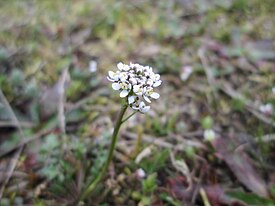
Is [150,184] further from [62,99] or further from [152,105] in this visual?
[62,99]

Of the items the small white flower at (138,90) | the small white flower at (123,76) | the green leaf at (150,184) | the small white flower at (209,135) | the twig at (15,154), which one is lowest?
the small white flower at (209,135)

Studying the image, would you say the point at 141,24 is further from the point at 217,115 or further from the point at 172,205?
the point at 172,205

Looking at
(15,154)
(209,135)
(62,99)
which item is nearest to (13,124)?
(15,154)

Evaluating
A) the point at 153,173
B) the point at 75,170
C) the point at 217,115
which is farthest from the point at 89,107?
the point at 217,115

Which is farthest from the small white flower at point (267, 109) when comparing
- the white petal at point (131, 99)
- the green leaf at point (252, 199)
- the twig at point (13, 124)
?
the twig at point (13, 124)

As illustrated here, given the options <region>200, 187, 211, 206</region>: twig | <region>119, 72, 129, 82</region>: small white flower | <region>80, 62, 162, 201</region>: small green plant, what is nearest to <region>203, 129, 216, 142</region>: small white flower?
<region>200, 187, 211, 206</region>: twig

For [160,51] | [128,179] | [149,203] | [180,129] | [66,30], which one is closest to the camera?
[149,203]

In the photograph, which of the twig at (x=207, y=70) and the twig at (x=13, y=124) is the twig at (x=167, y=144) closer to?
the twig at (x=207, y=70)

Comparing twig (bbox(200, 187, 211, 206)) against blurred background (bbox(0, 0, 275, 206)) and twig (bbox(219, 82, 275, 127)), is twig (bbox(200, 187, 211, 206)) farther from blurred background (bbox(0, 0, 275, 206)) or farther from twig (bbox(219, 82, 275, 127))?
twig (bbox(219, 82, 275, 127))
